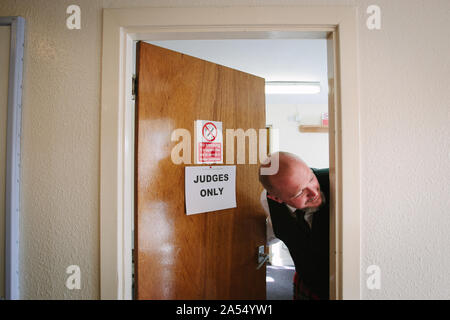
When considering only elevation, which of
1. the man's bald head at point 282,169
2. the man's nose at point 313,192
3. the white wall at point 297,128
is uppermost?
the white wall at point 297,128

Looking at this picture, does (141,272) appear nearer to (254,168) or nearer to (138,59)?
(254,168)

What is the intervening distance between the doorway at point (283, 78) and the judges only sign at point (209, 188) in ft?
0.80

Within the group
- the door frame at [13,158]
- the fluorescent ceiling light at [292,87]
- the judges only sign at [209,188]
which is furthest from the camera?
the fluorescent ceiling light at [292,87]

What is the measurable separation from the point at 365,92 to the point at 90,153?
1058 mm

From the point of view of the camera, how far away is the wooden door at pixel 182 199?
863 mm

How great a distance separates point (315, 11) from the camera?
29.5 inches

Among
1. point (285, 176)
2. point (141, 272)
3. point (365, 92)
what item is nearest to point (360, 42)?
point (365, 92)

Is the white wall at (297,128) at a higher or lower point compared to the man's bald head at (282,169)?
higher

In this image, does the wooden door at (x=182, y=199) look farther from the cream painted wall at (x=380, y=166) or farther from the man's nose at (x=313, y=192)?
the man's nose at (x=313, y=192)

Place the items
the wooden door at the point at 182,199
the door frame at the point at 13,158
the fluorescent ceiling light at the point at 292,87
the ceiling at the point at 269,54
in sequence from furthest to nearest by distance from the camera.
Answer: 1. the fluorescent ceiling light at the point at 292,87
2. the ceiling at the point at 269,54
3. the wooden door at the point at 182,199
4. the door frame at the point at 13,158

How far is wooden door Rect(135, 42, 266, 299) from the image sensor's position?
0.86 metres

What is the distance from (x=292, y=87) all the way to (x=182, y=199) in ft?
6.75

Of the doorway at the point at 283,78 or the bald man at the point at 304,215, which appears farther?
the doorway at the point at 283,78

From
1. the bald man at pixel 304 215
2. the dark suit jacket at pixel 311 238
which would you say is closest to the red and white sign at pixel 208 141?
the bald man at pixel 304 215
